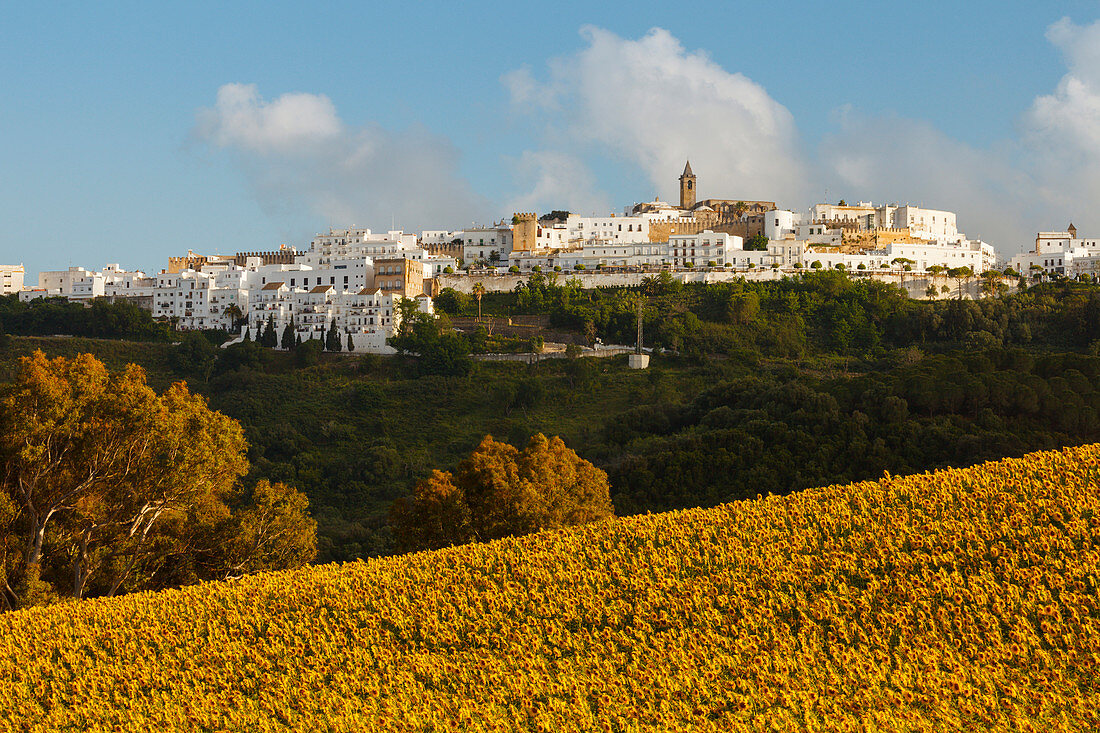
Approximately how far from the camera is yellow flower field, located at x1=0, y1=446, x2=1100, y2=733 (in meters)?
11.7

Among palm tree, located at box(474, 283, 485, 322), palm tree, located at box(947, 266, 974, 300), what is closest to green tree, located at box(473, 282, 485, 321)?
palm tree, located at box(474, 283, 485, 322)

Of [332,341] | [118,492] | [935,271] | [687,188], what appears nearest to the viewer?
Answer: [118,492]

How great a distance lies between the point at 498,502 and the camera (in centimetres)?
2386

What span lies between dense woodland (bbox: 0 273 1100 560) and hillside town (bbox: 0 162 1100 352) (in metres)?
4.15

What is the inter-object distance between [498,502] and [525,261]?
65896 millimetres

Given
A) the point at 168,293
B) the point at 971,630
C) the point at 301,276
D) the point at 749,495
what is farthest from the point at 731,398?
the point at 168,293

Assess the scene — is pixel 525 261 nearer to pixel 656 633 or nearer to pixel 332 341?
pixel 332 341

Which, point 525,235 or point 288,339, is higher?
point 525,235

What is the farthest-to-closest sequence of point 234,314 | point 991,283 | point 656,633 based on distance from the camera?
point 991,283, point 234,314, point 656,633

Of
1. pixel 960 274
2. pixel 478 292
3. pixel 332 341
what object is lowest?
pixel 332 341

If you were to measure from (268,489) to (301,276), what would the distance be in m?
58.7

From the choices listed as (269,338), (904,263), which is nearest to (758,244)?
(904,263)

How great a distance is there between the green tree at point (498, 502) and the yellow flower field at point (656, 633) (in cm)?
566

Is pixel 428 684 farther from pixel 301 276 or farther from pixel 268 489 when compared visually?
pixel 301 276
